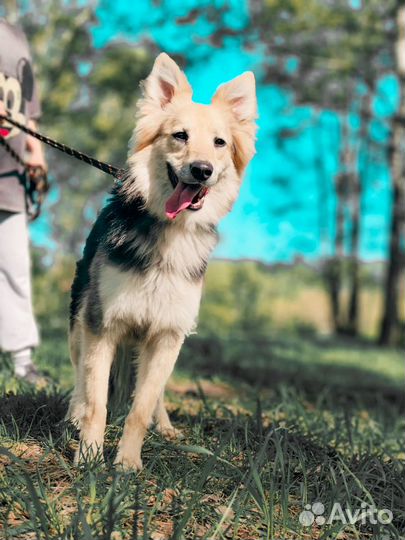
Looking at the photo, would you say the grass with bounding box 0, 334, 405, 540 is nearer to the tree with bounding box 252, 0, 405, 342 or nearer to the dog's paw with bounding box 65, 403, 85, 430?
the dog's paw with bounding box 65, 403, 85, 430

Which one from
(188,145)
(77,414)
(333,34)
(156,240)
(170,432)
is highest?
(333,34)

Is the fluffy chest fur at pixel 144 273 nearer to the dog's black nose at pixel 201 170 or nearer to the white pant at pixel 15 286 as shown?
the dog's black nose at pixel 201 170

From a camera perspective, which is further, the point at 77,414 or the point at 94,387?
the point at 77,414

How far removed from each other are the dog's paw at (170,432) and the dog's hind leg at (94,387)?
0.49 metres

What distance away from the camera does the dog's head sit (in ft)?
8.86

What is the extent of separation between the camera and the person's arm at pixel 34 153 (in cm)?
440

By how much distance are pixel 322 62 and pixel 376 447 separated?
10.9 metres

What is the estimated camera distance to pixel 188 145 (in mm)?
2752

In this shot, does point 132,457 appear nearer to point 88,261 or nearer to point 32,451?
point 32,451

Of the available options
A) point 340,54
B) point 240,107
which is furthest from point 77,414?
point 340,54

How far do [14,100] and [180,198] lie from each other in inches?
75.2

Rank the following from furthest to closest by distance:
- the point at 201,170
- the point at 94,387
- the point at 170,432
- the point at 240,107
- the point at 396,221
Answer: the point at 396,221
the point at 170,432
the point at 240,107
the point at 94,387
the point at 201,170

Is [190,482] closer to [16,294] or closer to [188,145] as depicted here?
[188,145]

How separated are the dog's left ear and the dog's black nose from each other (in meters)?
0.39
